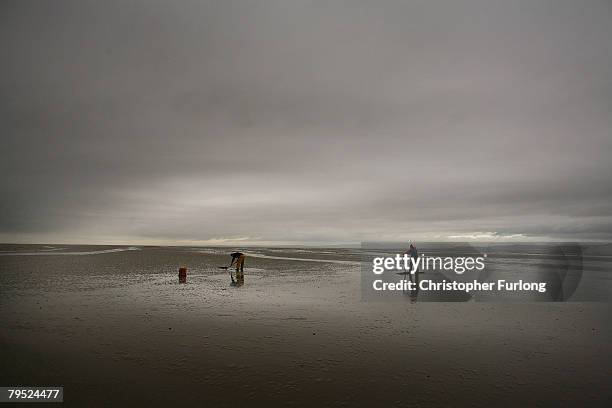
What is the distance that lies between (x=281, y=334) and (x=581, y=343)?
10218 mm

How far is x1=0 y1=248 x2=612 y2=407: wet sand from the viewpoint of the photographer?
801cm

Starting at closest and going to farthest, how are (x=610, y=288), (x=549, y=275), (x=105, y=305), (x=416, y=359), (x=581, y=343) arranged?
1. (x=416, y=359)
2. (x=581, y=343)
3. (x=105, y=305)
4. (x=610, y=288)
5. (x=549, y=275)

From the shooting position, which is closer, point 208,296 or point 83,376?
point 83,376

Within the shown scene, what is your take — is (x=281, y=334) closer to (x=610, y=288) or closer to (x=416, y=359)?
(x=416, y=359)

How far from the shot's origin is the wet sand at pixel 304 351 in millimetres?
8008

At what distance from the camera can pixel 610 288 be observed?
2423 cm

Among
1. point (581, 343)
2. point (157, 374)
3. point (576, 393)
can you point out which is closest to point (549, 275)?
point (581, 343)

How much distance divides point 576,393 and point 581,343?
4.91 metres

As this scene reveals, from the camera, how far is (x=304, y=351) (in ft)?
35.5

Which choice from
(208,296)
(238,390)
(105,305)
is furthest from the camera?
(208,296)

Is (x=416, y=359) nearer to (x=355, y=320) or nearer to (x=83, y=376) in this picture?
(x=355, y=320)

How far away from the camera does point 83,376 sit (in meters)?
8.81

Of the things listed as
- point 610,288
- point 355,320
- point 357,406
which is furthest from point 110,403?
point 610,288

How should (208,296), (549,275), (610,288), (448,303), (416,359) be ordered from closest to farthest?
(416,359) → (448,303) → (208,296) → (610,288) → (549,275)
